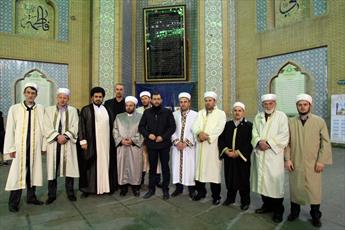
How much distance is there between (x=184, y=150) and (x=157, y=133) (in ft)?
1.68

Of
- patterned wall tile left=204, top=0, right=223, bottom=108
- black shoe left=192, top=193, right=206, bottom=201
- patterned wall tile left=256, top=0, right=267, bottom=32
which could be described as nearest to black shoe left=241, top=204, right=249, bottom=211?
black shoe left=192, top=193, right=206, bottom=201

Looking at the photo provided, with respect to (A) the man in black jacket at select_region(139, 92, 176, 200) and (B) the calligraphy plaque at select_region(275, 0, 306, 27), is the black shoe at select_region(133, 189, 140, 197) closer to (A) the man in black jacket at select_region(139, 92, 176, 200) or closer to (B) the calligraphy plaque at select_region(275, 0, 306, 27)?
(A) the man in black jacket at select_region(139, 92, 176, 200)

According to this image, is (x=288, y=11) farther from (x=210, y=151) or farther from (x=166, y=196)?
(x=166, y=196)

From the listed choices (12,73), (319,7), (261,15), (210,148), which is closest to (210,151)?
(210,148)

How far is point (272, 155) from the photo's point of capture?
3.57m

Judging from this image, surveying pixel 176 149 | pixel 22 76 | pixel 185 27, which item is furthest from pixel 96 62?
pixel 176 149

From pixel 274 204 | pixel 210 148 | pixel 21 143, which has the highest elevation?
pixel 21 143

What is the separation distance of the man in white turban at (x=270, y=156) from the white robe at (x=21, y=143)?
297 cm

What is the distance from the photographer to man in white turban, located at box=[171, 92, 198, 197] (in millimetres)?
4477

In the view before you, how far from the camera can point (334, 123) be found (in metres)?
8.08

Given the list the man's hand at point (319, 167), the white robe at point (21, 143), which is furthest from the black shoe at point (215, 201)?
the white robe at point (21, 143)

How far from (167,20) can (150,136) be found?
776 cm

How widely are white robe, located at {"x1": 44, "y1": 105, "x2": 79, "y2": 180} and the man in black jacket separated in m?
1.02

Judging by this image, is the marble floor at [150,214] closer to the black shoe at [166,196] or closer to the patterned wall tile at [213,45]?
the black shoe at [166,196]
